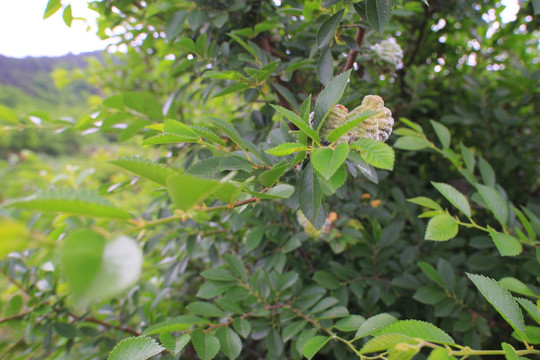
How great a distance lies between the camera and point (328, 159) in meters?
0.39

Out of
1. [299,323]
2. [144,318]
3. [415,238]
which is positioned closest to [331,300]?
[299,323]

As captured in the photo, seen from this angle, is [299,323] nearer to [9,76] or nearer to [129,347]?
[129,347]

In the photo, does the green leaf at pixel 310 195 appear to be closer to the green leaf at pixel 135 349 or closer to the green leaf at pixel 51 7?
the green leaf at pixel 135 349

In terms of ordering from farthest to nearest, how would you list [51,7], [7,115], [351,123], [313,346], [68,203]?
[7,115]
[51,7]
[313,346]
[351,123]
[68,203]

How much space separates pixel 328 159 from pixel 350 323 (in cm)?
39

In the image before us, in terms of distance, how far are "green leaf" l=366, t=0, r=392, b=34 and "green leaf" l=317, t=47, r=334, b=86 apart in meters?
0.13

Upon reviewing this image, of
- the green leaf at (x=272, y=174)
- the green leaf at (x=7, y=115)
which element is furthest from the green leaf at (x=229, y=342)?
the green leaf at (x=7, y=115)

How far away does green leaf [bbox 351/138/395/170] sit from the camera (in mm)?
375

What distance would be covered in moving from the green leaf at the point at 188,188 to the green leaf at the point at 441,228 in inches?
15.7

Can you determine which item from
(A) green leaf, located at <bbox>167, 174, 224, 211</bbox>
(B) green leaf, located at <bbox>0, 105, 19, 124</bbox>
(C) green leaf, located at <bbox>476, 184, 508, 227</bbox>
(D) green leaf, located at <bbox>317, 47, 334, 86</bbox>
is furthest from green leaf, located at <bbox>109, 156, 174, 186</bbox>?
(B) green leaf, located at <bbox>0, 105, 19, 124</bbox>

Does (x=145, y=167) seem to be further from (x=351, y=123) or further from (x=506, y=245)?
(x=506, y=245)

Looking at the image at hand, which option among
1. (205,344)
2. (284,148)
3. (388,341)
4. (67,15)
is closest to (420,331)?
(388,341)

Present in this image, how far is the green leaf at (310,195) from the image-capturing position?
0.44 metres

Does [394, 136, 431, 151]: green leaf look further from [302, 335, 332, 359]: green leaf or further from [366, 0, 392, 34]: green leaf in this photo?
[302, 335, 332, 359]: green leaf
